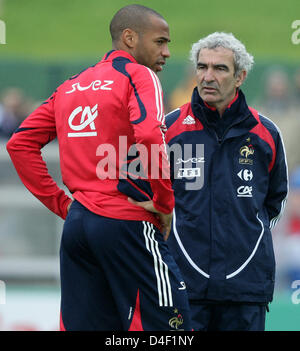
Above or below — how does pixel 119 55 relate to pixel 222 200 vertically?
above

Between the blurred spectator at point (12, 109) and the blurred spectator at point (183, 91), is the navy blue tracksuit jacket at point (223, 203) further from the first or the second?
the blurred spectator at point (183, 91)

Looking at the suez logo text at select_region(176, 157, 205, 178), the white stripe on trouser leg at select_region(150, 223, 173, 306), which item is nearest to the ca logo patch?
the white stripe on trouser leg at select_region(150, 223, 173, 306)

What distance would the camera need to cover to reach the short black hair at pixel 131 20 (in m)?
3.90

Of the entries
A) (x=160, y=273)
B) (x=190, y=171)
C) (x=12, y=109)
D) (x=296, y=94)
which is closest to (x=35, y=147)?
(x=190, y=171)

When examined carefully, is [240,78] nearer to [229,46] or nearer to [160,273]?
[229,46]

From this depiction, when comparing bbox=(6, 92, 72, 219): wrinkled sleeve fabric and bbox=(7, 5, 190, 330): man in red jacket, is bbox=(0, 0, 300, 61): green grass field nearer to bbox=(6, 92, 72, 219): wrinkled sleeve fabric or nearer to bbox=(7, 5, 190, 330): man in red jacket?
bbox=(6, 92, 72, 219): wrinkled sleeve fabric

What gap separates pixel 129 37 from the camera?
392 cm

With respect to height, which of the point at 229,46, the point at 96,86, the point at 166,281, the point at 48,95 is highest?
the point at 48,95

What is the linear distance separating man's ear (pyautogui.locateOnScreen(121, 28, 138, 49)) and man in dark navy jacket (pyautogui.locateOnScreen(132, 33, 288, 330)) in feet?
2.22

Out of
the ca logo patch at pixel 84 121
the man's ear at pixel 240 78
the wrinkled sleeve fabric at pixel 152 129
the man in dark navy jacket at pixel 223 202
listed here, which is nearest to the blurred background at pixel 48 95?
the man's ear at pixel 240 78

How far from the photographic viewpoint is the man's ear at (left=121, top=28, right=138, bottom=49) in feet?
12.8

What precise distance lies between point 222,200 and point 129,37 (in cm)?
111

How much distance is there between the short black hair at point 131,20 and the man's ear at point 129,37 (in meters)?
0.02

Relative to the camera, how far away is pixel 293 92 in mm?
9125
